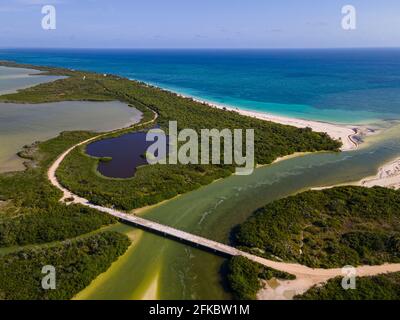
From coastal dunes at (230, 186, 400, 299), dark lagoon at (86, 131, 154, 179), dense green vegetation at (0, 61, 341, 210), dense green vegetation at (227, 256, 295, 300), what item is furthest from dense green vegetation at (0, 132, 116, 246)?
coastal dunes at (230, 186, 400, 299)

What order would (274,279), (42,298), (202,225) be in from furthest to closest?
(202,225), (274,279), (42,298)

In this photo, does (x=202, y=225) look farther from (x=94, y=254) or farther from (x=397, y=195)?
(x=397, y=195)

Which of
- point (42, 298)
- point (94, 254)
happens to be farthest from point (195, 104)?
point (42, 298)

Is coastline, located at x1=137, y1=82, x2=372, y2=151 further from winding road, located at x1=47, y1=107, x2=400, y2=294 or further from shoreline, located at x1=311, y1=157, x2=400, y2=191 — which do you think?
winding road, located at x1=47, y1=107, x2=400, y2=294

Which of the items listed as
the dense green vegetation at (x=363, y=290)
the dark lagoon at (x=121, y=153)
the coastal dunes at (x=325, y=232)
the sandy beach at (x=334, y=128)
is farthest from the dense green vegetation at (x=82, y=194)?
the dense green vegetation at (x=363, y=290)

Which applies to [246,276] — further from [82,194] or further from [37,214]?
[37,214]

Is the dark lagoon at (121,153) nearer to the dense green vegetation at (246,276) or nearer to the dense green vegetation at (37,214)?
the dense green vegetation at (37,214)

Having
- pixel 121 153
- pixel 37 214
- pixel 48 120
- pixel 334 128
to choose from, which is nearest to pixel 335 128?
pixel 334 128

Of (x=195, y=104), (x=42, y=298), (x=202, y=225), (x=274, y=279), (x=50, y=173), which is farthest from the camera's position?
(x=195, y=104)
